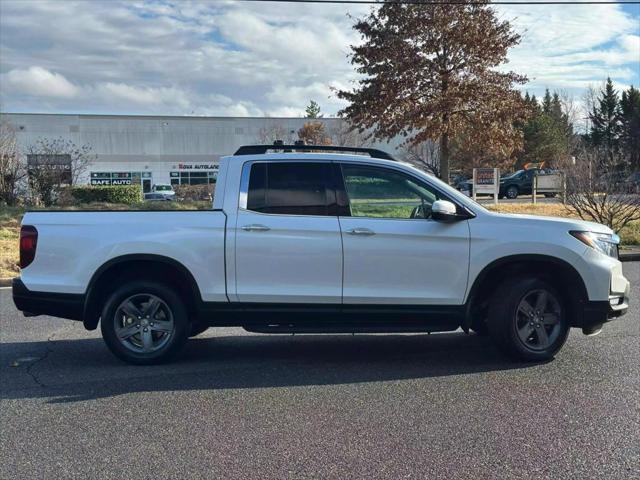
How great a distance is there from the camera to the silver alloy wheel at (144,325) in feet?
19.1

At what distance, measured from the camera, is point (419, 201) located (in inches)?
230

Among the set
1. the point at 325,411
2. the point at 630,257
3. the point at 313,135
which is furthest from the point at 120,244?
the point at 313,135

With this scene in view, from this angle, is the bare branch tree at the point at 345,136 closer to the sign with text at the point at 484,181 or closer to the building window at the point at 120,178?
the sign with text at the point at 484,181

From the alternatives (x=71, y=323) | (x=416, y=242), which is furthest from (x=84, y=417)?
(x=71, y=323)

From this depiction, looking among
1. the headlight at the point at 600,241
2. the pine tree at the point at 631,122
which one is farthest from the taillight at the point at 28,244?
the pine tree at the point at 631,122

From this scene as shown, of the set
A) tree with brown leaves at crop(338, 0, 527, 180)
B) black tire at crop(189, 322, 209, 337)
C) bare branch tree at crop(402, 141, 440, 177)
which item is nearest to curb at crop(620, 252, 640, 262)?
tree with brown leaves at crop(338, 0, 527, 180)

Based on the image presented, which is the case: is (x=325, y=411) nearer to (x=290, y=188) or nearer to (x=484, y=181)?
(x=290, y=188)

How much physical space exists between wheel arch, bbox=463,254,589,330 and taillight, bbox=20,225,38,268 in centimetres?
406

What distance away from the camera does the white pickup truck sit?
5578 millimetres

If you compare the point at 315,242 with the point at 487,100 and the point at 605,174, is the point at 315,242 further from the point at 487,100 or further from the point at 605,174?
the point at 487,100

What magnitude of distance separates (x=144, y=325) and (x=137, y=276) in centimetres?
48

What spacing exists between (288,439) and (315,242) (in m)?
1.94

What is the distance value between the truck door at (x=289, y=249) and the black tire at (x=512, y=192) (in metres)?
30.9

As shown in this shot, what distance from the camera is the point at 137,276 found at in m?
5.89
